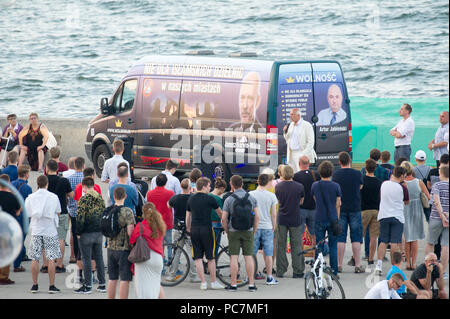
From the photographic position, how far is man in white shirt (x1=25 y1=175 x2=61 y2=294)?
36.3 ft

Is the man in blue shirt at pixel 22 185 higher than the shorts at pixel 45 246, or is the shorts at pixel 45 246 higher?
the man in blue shirt at pixel 22 185

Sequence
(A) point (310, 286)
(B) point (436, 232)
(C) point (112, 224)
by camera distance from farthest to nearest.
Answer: (B) point (436, 232), (C) point (112, 224), (A) point (310, 286)

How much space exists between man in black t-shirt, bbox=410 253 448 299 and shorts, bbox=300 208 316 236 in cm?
209

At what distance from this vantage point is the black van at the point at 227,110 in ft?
53.4

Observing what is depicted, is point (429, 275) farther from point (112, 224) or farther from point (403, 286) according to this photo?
point (112, 224)

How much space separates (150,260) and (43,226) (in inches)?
84.9

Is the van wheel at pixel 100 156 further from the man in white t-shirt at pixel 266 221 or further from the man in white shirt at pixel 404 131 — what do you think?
the man in white t-shirt at pixel 266 221

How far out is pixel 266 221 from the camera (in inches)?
454

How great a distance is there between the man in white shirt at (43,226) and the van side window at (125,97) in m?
7.05

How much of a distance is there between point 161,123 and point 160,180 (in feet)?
20.3

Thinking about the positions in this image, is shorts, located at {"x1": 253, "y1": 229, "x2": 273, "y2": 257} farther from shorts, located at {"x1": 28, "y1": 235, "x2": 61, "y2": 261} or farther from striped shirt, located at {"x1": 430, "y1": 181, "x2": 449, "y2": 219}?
shorts, located at {"x1": 28, "y1": 235, "x2": 61, "y2": 261}

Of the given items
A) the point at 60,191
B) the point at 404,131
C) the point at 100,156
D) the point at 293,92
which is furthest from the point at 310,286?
the point at 100,156

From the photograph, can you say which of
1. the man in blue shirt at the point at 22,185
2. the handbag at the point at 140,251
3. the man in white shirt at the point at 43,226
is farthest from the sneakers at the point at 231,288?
the man in blue shirt at the point at 22,185

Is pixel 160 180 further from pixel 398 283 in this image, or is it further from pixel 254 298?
pixel 398 283
